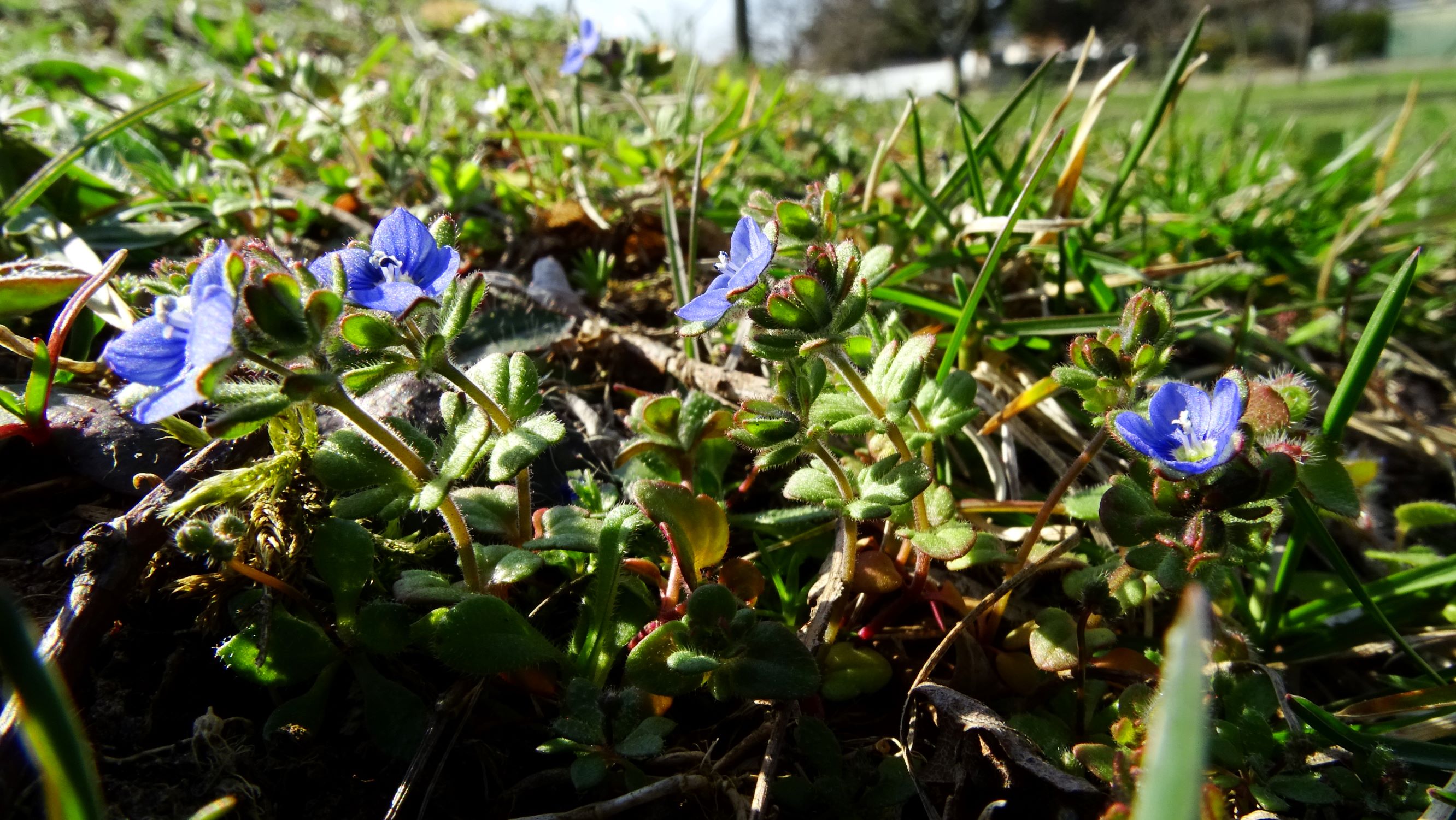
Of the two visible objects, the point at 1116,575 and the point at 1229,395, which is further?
the point at 1116,575

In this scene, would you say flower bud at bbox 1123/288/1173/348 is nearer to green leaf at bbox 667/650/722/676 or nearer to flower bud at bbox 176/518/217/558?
green leaf at bbox 667/650/722/676

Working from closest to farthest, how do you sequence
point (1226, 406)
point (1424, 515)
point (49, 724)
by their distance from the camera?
point (49, 724) < point (1226, 406) < point (1424, 515)

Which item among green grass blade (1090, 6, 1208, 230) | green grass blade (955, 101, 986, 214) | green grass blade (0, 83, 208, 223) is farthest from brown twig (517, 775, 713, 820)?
green grass blade (1090, 6, 1208, 230)

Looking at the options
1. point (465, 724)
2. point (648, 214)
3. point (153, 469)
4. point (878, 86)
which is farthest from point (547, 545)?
point (878, 86)

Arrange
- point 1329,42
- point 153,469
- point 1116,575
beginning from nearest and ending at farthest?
point 1116,575, point 153,469, point 1329,42

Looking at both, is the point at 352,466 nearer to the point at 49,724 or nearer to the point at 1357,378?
the point at 49,724

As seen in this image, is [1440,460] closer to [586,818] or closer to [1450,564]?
[1450,564]

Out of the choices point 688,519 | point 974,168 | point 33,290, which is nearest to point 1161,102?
point 974,168
